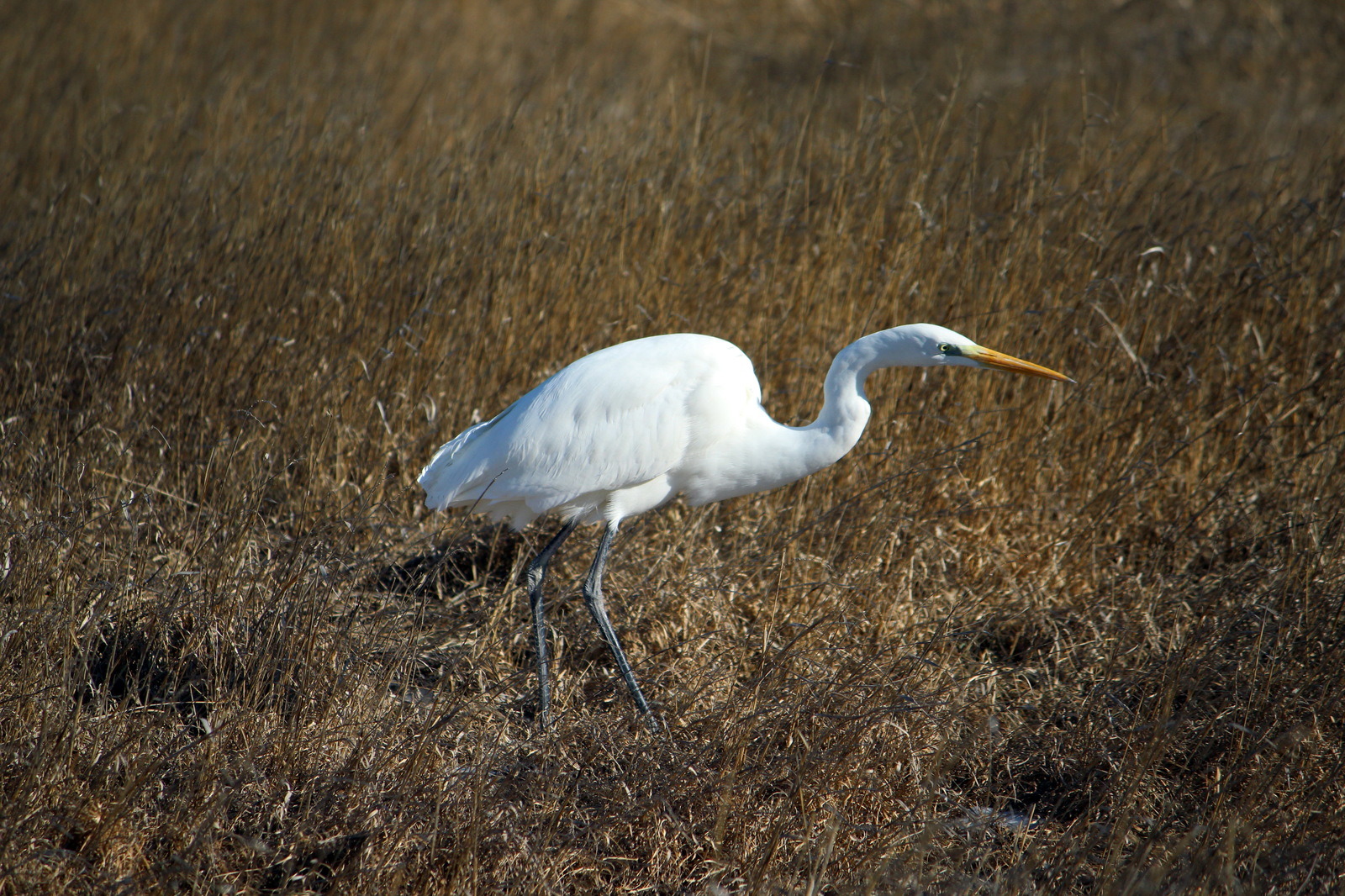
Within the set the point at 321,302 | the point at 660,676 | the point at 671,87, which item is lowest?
the point at 660,676

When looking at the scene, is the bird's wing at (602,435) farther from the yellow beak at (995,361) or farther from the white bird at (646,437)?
the yellow beak at (995,361)

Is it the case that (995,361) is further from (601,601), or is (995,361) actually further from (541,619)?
(541,619)

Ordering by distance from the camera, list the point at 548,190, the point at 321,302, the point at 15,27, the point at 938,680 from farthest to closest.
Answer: the point at 15,27, the point at 548,190, the point at 321,302, the point at 938,680

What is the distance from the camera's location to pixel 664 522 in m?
3.25

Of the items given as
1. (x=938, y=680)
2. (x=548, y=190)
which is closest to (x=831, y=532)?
(x=938, y=680)

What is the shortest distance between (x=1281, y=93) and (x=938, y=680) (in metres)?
5.68

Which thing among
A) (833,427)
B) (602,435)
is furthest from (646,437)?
(833,427)

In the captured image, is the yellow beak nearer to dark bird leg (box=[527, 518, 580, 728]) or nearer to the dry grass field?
the dry grass field

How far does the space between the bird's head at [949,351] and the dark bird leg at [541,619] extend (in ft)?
3.29

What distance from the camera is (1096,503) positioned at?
10.6 feet

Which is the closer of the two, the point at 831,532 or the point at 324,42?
the point at 831,532

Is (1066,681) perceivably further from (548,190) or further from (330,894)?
(548,190)

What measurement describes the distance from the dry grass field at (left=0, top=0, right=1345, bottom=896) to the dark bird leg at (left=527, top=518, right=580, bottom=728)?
0.07 meters

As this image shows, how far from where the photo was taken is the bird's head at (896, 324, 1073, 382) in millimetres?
2352
